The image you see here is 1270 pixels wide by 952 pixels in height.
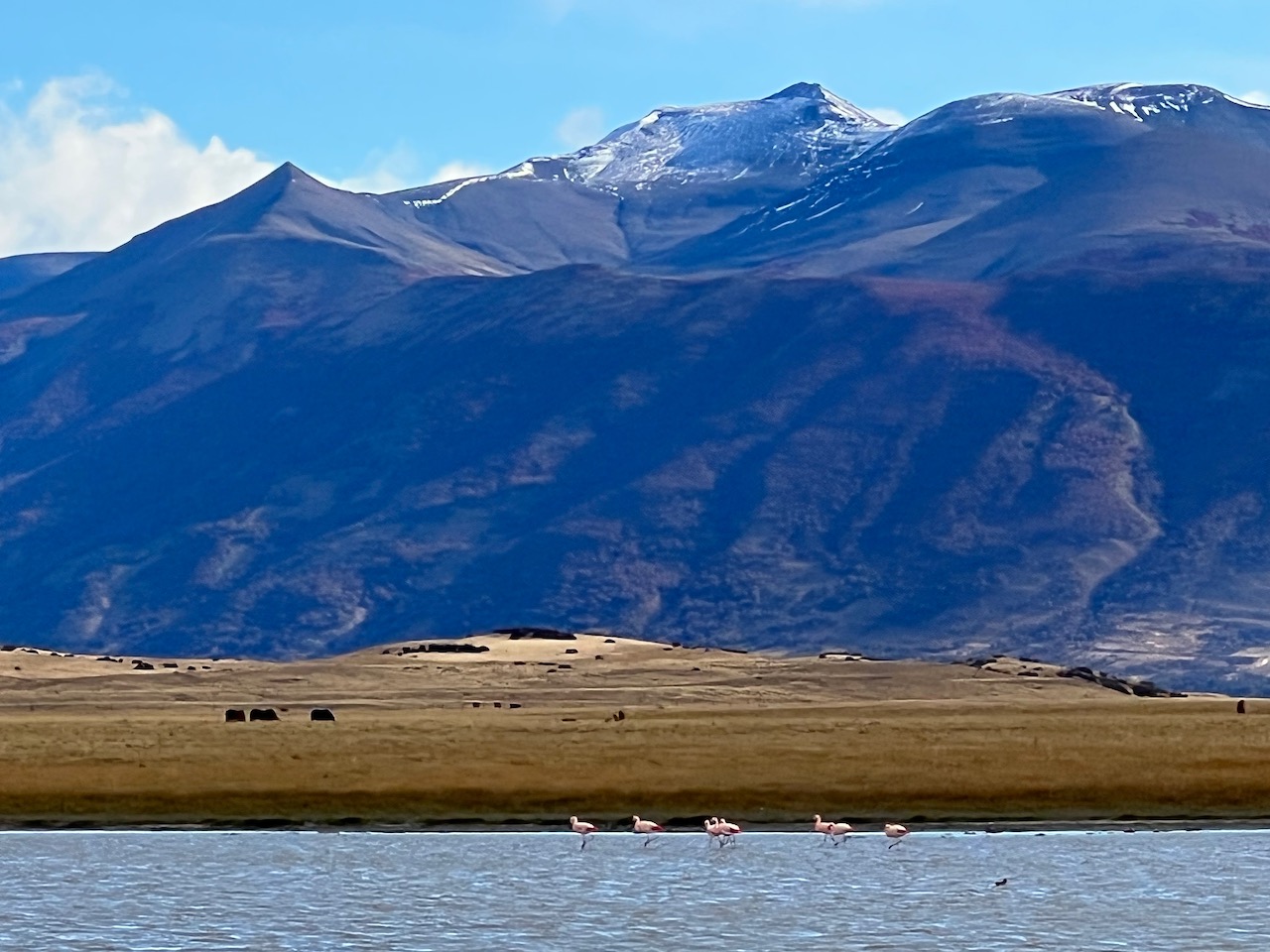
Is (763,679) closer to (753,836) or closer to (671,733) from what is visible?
(671,733)

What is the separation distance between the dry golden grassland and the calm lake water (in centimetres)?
305

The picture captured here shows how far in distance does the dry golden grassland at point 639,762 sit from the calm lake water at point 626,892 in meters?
3.05

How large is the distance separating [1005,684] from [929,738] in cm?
4212

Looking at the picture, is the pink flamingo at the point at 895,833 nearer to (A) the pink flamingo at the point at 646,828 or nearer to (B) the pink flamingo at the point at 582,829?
(A) the pink flamingo at the point at 646,828

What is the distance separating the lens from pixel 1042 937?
1309 inches

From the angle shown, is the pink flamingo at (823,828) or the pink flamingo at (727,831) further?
the pink flamingo at (823,828)

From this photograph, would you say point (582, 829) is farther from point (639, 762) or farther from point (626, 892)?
point (639, 762)

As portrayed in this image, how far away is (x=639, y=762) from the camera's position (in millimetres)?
55438

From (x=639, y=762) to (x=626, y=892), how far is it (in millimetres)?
16783

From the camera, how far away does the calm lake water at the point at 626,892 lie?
33.4 meters

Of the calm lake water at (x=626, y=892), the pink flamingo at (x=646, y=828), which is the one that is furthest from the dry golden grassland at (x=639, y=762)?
the calm lake water at (x=626, y=892)

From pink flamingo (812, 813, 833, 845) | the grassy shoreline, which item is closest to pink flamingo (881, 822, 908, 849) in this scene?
pink flamingo (812, 813, 833, 845)

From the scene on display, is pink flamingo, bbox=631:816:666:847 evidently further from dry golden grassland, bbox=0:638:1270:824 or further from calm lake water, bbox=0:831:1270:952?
dry golden grassland, bbox=0:638:1270:824

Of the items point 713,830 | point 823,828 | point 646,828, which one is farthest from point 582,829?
point 823,828
